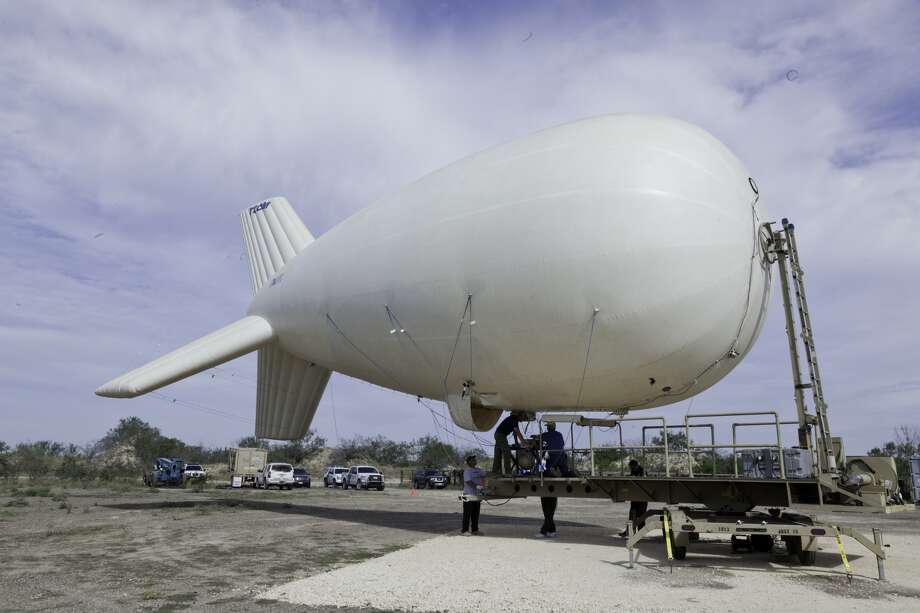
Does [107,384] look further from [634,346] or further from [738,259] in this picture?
[738,259]

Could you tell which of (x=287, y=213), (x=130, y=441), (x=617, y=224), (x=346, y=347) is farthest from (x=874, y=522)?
(x=130, y=441)

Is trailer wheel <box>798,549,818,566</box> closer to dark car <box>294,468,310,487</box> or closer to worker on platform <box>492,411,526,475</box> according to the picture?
worker on platform <box>492,411,526,475</box>

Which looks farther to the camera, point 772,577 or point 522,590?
point 772,577

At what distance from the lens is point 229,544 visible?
13258mm

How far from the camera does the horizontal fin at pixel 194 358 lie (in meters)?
17.4

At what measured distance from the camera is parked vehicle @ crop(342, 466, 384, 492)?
A: 131 ft

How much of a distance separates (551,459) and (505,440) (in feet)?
3.82

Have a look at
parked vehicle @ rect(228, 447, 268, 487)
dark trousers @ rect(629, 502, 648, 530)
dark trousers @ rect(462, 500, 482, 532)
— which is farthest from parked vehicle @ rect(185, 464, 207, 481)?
dark trousers @ rect(629, 502, 648, 530)

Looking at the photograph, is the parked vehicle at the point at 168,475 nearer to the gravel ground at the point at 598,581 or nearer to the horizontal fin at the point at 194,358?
the horizontal fin at the point at 194,358

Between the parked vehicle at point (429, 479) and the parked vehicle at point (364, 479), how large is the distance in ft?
16.1

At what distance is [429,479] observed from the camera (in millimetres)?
45062

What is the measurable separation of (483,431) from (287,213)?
10.6 m

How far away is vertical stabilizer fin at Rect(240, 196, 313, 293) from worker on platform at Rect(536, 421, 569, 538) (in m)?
10.5

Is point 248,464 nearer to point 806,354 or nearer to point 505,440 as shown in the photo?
point 505,440
